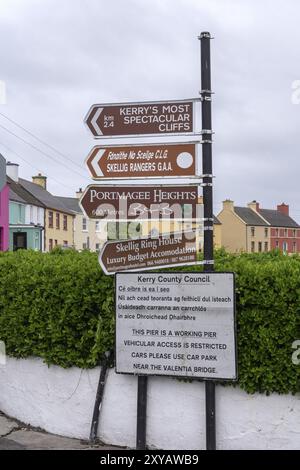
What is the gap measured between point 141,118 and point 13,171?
54.2 m

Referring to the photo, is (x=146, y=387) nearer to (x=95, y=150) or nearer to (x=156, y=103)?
(x=95, y=150)

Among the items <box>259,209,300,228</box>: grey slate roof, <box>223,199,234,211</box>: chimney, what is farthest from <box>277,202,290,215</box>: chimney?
A: <box>223,199,234,211</box>: chimney

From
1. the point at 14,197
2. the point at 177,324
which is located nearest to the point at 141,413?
the point at 177,324

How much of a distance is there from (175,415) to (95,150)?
115 inches

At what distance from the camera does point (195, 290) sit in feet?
18.0

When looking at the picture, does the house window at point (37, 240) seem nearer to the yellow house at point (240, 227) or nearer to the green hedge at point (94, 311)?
the yellow house at point (240, 227)

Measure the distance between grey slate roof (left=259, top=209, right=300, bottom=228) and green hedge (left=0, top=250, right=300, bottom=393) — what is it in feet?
287

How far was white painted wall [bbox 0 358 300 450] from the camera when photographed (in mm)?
5461

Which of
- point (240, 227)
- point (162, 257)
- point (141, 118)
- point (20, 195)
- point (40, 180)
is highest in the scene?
point (40, 180)

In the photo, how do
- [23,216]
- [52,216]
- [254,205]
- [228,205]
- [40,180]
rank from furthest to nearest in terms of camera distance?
[254,205] → [228,205] → [40,180] → [52,216] → [23,216]

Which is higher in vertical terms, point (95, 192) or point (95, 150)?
point (95, 150)

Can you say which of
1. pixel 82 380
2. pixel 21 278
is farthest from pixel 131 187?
pixel 82 380

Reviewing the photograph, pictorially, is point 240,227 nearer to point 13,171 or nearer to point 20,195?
point 13,171

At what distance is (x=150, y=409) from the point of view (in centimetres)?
592
